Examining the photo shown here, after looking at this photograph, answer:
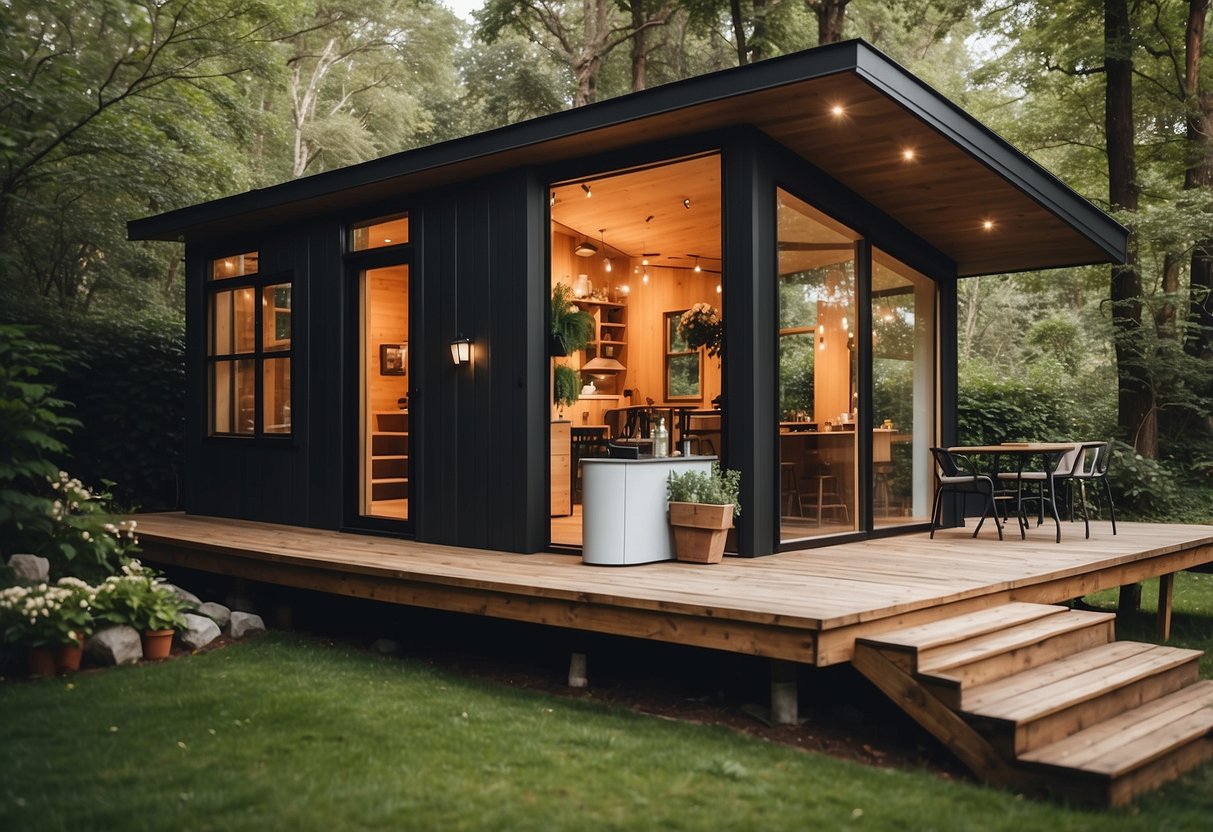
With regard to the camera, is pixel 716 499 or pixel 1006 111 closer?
pixel 716 499

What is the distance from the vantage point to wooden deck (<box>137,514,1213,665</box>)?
4258 millimetres

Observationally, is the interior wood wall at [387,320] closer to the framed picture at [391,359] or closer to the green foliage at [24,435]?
A: the framed picture at [391,359]

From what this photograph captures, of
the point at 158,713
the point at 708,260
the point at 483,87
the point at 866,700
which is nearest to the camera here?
the point at 158,713

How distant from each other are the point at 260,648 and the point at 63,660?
1.05 m

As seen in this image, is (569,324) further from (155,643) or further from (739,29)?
(739,29)

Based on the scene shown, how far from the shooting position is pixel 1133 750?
11.9ft

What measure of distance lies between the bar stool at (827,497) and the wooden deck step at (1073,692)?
222 centimetres

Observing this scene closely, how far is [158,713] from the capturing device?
425 centimetres

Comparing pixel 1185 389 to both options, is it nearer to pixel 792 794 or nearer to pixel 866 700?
pixel 866 700

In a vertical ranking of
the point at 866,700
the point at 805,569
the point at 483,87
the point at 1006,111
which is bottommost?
the point at 866,700

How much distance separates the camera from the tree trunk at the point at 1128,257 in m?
11.7

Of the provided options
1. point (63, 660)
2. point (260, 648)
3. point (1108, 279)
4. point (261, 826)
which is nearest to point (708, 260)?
point (1108, 279)

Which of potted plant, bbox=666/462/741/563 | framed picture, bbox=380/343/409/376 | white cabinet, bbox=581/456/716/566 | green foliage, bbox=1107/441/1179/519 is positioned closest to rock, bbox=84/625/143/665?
white cabinet, bbox=581/456/716/566

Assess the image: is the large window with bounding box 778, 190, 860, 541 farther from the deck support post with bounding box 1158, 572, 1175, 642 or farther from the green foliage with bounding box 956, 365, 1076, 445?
the green foliage with bounding box 956, 365, 1076, 445
